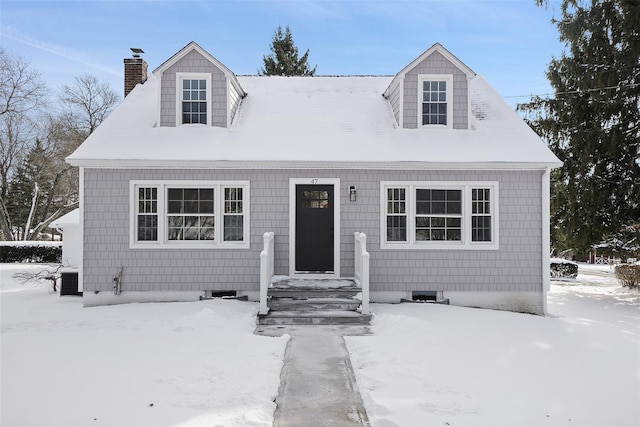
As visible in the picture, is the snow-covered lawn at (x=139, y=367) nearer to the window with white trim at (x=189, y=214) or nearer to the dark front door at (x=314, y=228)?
the window with white trim at (x=189, y=214)

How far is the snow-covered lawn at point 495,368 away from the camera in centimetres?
466

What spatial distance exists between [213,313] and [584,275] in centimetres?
1944

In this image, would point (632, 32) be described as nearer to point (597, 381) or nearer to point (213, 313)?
point (597, 381)

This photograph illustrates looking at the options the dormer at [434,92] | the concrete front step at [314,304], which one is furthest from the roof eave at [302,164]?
the concrete front step at [314,304]

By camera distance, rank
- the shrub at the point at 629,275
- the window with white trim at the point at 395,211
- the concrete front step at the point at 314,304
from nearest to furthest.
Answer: the concrete front step at the point at 314,304, the window with white trim at the point at 395,211, the shrub at the point at 629,275

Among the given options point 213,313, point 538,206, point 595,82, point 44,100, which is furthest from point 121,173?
point 44,100

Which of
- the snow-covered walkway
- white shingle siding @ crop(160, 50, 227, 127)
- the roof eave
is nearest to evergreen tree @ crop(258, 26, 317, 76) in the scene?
white shingle siding @ crop(160, 50, 227, 127)

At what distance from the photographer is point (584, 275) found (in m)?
21.4

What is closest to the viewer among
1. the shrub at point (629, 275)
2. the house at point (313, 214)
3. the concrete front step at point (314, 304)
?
the concrete front step at point (314, 304)

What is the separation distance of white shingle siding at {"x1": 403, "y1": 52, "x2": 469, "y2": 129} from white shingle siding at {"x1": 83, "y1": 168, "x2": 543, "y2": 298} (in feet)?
5.43

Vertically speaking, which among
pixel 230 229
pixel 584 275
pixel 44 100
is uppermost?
pixel 44 100

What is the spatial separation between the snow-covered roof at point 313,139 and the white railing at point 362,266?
182 cm

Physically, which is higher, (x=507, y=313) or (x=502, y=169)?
(x=502, y=169)

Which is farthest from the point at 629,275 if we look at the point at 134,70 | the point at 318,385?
the point at 134,70
